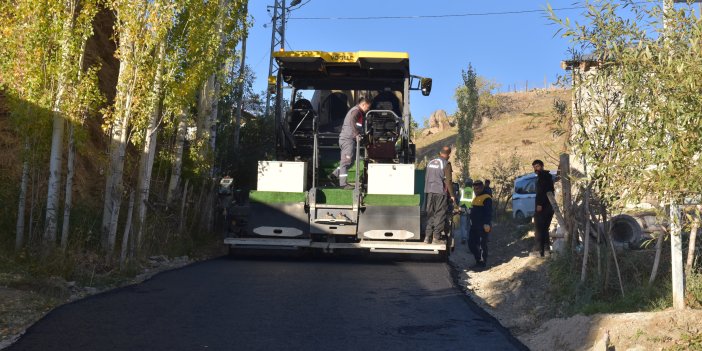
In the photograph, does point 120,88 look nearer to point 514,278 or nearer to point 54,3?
point 54,3

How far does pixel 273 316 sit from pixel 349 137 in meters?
5.93

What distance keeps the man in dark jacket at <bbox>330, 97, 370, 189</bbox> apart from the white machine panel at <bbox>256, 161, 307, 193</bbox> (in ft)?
2.31

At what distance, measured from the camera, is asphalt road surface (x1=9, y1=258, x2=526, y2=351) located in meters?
6.45

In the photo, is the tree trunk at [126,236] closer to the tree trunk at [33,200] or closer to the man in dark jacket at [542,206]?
the tree trunk at [33,200]

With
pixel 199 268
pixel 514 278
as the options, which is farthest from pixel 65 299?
pixel 514 278

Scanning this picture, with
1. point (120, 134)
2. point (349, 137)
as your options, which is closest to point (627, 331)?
point (349, 137)

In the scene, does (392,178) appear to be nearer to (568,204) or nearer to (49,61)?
(568,204)

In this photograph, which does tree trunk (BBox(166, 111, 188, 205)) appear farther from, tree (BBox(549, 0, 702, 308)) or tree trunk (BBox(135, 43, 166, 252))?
tree (BBox(549, 0, 702, 308))

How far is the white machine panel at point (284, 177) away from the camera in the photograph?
513 inches

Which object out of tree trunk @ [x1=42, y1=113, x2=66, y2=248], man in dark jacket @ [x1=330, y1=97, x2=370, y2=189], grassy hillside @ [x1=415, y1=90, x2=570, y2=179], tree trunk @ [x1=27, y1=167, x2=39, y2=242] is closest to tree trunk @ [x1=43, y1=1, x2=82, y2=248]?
tree trunk @ [x1=42, y1=113, x2=66, y2=248]

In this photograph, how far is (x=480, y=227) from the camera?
536 inches

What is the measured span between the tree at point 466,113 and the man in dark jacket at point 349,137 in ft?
70.5

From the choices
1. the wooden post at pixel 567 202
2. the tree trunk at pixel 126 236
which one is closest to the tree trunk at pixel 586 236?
the wooden post at pixel 567 202

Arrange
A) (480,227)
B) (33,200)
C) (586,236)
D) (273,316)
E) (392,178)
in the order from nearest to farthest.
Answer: (273,316), (586,236), (33,200), (392,178), (480,227)
